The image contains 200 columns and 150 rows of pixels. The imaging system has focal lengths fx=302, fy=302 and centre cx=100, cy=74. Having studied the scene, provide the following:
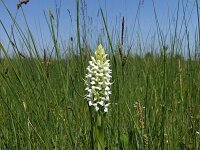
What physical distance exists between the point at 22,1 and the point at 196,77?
85.0 inches

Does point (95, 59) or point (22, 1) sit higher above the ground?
point (22, 1)

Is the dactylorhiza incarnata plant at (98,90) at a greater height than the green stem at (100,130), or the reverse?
the dactylorhiza incarnata plant at (98,90)

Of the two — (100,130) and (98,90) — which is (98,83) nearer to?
(98,90)

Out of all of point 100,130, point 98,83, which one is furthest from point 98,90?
point 100,130

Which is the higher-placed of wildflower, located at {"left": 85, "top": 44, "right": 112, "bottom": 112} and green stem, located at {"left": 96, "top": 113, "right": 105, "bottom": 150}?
wildflower, located at {"left": 85, "top": 44, "right": 112, "bottom": 112}

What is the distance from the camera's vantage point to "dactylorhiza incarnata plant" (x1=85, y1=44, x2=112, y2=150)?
140 centimetres

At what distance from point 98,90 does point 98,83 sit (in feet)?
0.18

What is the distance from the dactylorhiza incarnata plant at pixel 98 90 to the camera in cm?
140

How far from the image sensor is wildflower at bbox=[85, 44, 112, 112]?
140 centimetres

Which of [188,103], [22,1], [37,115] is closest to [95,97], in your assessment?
[37,115]

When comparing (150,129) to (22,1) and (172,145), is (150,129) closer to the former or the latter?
(172,145)

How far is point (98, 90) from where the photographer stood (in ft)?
4.77

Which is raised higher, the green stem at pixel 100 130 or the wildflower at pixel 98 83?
the wildflower at pixel 98 83

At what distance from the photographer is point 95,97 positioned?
139 centimetres
